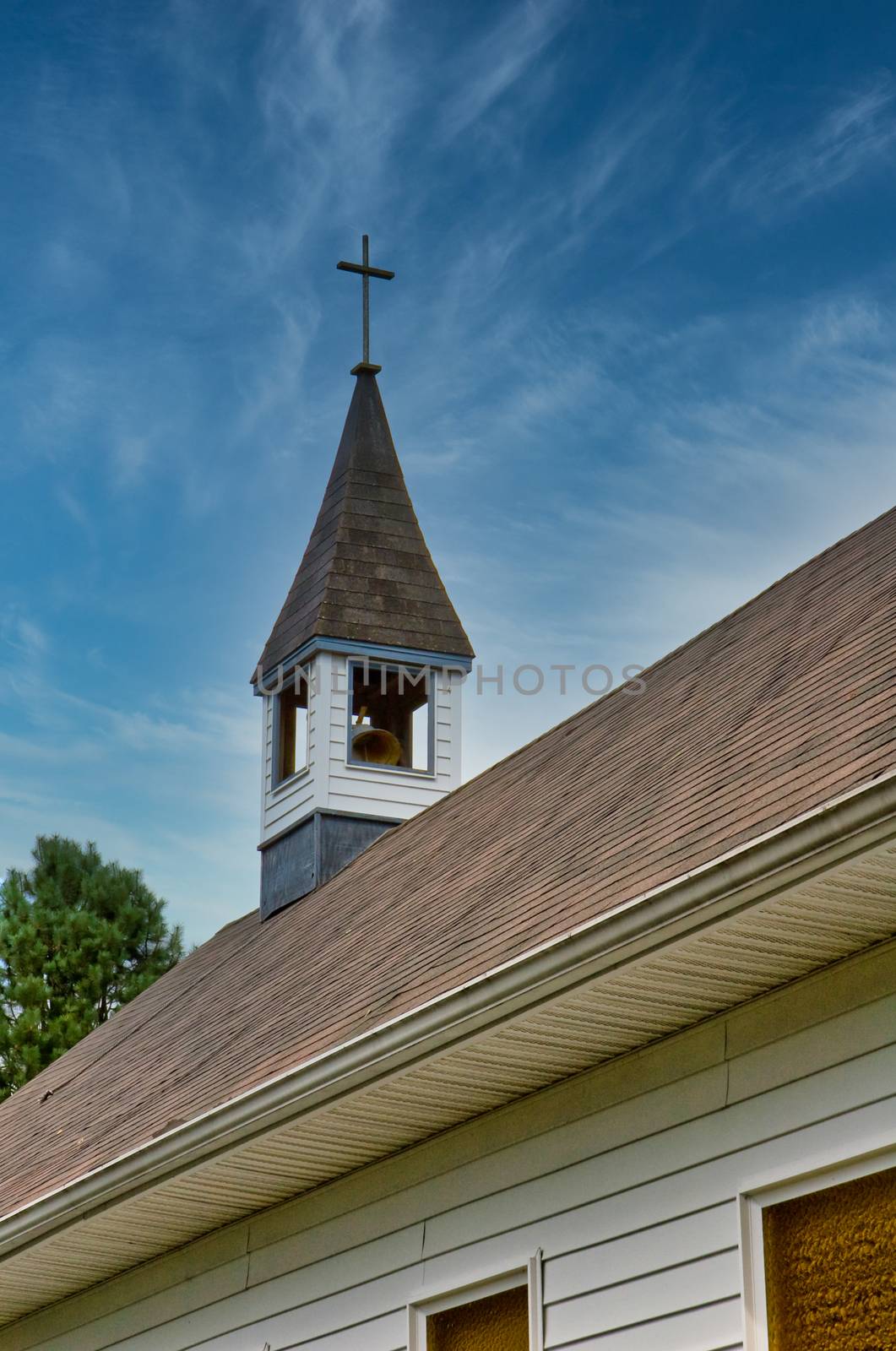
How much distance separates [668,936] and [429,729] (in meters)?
11.1

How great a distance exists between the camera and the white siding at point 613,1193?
25.1 ft

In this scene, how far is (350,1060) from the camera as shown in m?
8.92

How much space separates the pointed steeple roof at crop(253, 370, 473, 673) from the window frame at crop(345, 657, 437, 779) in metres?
0.18

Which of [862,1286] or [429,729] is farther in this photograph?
[429,729]

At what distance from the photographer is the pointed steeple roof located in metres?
18.8

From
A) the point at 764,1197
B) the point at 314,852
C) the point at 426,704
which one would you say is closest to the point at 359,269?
the point at 426,704

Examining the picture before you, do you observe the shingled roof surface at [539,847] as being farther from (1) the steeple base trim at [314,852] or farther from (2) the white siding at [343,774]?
(2) the white siding at [343,774]

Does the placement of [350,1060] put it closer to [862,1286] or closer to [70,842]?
[862,1286]

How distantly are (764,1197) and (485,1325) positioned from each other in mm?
2048

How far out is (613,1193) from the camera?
28.1 ft

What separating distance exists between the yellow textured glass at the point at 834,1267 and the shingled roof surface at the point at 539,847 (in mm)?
1324

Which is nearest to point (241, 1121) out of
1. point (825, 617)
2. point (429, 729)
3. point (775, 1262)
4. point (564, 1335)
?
point (564, 1335)

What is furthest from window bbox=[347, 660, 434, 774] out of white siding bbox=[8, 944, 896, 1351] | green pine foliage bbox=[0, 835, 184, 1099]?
green pine foliage bbox=[0, 835, 184, 1099]

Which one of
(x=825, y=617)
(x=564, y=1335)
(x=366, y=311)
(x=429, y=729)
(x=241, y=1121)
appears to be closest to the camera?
(x=564, y=1335)
